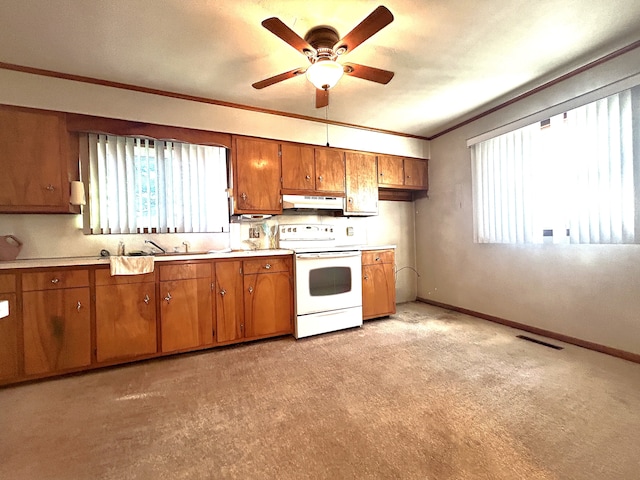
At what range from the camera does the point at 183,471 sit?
125 cm

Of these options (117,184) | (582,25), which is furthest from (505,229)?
(117,184)

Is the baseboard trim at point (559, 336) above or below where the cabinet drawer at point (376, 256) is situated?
below

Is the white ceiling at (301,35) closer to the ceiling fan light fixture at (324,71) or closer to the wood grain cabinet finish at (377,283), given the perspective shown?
the ceiling fan light fixture at (324,71)

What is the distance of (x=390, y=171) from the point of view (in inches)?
154

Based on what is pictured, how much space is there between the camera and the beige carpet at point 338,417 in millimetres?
1264

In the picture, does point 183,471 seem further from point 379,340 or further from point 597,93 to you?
point 597,93

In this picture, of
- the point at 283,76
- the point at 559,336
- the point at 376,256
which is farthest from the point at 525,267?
the point at 283,76

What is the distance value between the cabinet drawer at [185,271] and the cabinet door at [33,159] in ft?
3.35

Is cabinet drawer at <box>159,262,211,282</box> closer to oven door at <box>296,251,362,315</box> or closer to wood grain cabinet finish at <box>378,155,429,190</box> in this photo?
oven door at <box>296,251,362,315</box>

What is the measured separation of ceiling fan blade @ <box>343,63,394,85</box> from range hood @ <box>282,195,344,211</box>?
1.51 meters

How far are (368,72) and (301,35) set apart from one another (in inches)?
23.2

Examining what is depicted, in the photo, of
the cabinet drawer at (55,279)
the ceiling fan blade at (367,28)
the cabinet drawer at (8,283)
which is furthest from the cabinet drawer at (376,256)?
the cabinet drawer at (8,283)

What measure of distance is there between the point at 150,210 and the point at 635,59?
4.48m

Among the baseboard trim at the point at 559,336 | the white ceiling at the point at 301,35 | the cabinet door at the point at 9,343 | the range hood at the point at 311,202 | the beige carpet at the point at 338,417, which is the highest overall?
Result: the white ceiling at the point at 301,35
